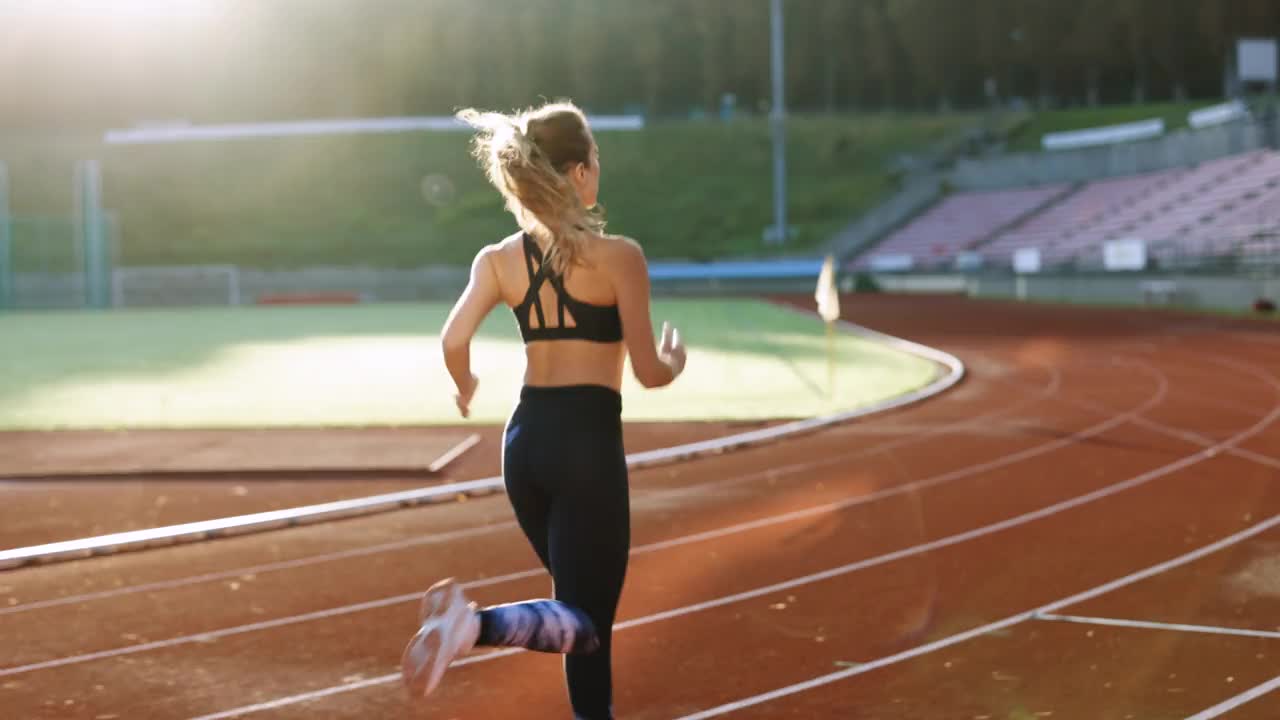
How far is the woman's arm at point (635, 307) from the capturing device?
12.1 feet

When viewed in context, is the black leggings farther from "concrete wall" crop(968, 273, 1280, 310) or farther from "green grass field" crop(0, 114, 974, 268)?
"green grass field" crop(0, 114, 974, 268)

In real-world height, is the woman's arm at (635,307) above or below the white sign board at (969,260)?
above

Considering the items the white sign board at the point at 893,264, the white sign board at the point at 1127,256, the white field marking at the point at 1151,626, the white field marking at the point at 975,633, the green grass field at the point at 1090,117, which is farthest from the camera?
the green grass field at the point at 1090,117

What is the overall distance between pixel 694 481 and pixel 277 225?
63.1 m

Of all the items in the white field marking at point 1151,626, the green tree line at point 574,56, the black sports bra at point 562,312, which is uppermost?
the green tree line at point 574,56

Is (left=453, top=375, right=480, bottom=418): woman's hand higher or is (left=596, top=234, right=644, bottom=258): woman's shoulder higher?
(left=596, top=234, right=644, bottom=258): woman's shoulder

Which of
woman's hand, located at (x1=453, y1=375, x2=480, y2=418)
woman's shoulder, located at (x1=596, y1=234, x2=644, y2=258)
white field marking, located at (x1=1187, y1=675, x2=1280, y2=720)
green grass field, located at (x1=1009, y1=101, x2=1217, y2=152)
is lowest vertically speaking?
white field marking, located at (x1=1187, y1=675, x2=1280, y2=720)

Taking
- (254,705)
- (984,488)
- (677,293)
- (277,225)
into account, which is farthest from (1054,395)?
(277,225)

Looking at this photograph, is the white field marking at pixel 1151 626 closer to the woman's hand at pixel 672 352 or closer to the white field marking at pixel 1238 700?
the white field marking at pixel 1238 700

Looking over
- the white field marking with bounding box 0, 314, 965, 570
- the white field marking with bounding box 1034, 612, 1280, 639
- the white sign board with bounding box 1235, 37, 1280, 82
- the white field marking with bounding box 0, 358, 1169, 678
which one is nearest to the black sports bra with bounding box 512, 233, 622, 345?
the white field marking with bounding box 0, 358, 1169, 678

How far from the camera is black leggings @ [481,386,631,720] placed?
147 inches

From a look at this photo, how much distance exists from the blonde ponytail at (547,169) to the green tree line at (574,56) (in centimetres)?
8565

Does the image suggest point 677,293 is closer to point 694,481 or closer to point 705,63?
point 705,63

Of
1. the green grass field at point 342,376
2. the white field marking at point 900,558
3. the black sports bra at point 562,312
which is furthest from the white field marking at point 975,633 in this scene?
the green grass field at point 342,376
